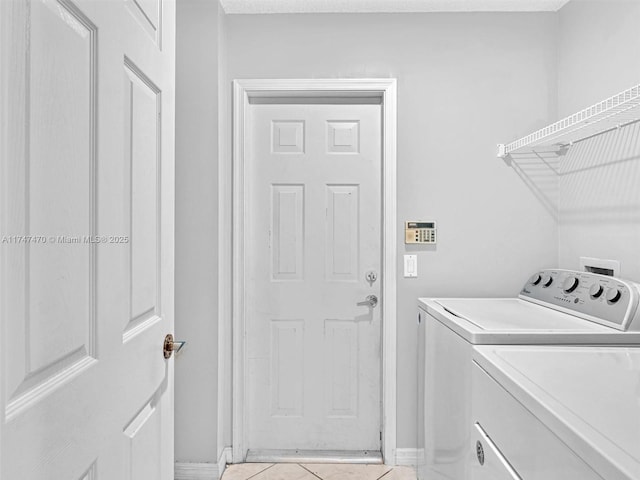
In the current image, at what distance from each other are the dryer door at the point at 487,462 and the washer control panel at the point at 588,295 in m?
0.63

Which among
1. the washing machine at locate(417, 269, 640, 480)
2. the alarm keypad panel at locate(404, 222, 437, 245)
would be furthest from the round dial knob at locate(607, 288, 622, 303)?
the alarm keypad panel at locate(404, 222, 437, 245)

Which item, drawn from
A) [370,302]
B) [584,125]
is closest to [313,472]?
[370,302]

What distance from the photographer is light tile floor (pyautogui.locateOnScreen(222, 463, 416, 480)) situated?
213 centimetres

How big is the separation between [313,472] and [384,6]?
2467mm

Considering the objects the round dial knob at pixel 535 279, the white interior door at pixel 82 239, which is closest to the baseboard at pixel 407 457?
the round dial knob at pixel 535 279

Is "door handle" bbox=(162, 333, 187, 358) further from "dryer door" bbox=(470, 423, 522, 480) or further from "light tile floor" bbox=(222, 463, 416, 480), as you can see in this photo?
"light tile floor" bbox=(222, 463, 416, 480)

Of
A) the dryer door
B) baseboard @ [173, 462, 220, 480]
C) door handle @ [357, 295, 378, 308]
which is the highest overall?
door handle @ [357, 295, 378, 308]

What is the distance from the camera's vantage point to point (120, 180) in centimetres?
87

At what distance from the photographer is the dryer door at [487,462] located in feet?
3.44

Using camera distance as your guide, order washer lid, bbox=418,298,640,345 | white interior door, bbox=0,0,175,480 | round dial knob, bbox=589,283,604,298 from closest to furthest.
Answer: white interior door, bbox=0,0,175,480 < washer lid, bbox=418,298,640,345 < round dial knob, bbox=589,283,604,298

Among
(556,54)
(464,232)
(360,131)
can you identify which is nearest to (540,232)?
(464,232)

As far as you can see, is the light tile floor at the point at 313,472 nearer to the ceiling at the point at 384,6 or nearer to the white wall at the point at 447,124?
the white wall at the point at 447,124

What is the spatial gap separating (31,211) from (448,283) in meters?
2.01

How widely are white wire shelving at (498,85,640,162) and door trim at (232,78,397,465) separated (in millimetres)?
626
